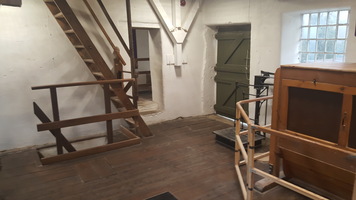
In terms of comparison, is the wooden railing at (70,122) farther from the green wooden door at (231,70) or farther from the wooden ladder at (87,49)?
the green wooden door at (231,70)

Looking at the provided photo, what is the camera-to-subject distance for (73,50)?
181 inches

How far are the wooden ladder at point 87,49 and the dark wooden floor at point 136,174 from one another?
75 centimetres

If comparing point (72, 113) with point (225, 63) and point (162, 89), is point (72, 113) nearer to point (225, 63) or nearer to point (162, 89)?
point (162, 89)

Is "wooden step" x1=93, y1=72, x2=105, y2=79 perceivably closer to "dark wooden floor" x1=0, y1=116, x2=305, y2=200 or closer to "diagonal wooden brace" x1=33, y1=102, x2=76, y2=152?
"diagonal wooden brace" x1=33, y1=102, x2=76, y2=152

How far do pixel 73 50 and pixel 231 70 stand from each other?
123 inches

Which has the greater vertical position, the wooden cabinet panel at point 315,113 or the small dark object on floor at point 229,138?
the wooden cabinet panel at point 315,113

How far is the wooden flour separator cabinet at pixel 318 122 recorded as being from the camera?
7.20 feet

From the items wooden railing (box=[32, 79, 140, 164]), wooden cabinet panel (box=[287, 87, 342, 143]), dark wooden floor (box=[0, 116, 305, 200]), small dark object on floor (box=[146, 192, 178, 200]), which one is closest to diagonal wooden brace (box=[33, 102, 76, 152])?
wooden railing (box=[32, 79, 140, 164])

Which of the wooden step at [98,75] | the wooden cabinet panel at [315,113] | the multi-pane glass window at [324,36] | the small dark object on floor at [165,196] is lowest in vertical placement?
the small dark object on floor at [165,196]

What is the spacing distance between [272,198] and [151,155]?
6.02 ft

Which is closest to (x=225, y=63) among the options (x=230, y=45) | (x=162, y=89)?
(x=230, y=45)

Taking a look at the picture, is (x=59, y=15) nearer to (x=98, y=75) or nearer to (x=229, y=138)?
(x=98, y=75)

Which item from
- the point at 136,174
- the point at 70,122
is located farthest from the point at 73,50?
the point at 136,174

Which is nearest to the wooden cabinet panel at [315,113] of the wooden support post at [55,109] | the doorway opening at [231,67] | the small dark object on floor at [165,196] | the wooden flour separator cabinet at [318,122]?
the wooden flour separator cabinet at [318,122]
